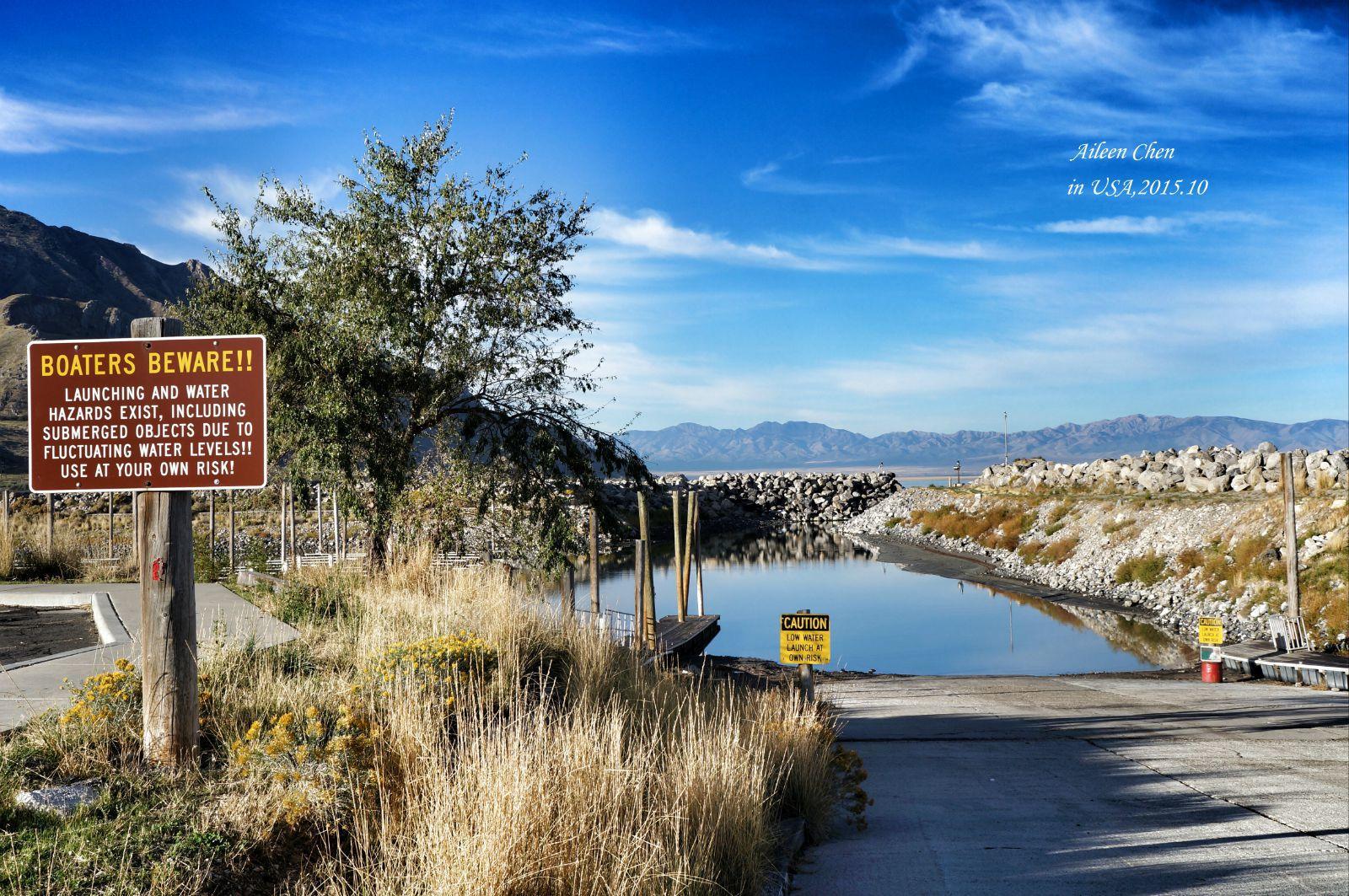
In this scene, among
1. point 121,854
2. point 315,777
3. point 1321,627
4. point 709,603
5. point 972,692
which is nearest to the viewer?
point 121,854

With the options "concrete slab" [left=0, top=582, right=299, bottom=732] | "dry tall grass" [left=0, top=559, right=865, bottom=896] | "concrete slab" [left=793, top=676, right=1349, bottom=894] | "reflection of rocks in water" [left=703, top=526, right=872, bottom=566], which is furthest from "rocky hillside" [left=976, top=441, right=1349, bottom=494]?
"concrete slab" [left=0, top=582, right=299, bottom=732]

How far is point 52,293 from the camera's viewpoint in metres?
155

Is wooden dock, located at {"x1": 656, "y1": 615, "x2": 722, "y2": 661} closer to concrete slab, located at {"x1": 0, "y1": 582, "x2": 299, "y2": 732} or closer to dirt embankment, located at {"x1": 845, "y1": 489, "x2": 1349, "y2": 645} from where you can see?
concrete slab, located at {"x1": 0, "y1": 582, "x2": 299, "y2": 732}

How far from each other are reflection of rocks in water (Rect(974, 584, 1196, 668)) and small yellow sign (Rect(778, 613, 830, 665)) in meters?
16.8

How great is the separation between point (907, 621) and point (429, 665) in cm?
2857

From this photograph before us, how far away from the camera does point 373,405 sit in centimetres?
1367

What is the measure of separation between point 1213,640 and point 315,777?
19.2m

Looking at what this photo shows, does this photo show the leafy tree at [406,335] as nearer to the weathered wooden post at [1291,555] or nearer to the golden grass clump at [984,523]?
the weathered wooden post at [1291,555]

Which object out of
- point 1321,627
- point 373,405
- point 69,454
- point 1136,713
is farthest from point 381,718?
point 1321,627

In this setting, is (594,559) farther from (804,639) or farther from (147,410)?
(147,410)

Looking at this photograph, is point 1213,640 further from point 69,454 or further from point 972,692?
point 69,454

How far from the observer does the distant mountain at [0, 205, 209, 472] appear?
97.9m

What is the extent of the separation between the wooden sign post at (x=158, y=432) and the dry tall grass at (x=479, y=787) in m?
0.91

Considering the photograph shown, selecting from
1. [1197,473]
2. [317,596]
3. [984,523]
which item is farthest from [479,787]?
[984,523]
